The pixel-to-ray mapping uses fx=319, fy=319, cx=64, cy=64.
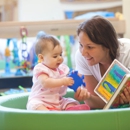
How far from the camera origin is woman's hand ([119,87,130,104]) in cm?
114

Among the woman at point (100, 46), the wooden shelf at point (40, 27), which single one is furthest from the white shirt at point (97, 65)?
the wooden shelf at point (40, 27)

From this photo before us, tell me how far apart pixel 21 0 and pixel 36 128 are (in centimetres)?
226

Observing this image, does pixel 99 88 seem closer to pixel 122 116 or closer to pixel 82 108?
pixel 82 108

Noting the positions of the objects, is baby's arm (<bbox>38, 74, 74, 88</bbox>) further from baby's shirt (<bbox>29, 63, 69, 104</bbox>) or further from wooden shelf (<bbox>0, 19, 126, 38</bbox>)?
wooden shelf (<bbox>0, 19, 126, 38</bbox>)

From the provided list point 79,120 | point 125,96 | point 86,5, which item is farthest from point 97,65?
point 86,5

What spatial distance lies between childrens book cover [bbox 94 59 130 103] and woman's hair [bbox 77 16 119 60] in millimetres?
92

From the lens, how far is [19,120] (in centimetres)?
101

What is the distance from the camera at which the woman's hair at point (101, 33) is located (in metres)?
1.22

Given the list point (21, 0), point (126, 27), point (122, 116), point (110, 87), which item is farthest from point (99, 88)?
point (21, 0)

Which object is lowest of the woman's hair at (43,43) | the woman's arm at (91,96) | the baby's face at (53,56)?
the woman's arm at (91,96)

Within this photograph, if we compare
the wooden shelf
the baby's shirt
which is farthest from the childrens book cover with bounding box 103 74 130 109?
the wooden shelf

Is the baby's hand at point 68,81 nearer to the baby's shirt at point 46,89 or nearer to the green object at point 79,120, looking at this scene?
the baby's shirt at point 46,89

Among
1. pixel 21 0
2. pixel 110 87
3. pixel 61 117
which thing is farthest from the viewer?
pixel 21 0

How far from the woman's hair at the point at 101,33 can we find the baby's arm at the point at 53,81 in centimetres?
20
